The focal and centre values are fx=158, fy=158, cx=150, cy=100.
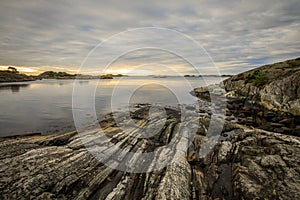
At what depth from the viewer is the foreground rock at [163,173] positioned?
27.5 feet

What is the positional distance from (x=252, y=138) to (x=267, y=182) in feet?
18.0

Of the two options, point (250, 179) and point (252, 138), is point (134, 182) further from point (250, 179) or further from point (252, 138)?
point (252, 138)

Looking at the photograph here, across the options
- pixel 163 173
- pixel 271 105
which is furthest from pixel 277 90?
pixel 163 173

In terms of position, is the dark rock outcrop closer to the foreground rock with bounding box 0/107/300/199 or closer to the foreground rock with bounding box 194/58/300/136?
the foreground rock with bounding box 194/58/300/136

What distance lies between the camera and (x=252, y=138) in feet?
45.1

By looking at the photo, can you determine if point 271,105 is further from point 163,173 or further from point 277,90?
point 163,173

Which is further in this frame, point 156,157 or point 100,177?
point 156,157

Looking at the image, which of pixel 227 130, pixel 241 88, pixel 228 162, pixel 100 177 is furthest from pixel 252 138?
pixel 241 88

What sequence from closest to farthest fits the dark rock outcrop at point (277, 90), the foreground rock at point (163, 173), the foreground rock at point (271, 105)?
the foreground rock at point (163, 173) < the foreground rock at point (271, 105) < the dark rock outcrop at point (277, 90)

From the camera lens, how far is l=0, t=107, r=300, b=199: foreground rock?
8391mm

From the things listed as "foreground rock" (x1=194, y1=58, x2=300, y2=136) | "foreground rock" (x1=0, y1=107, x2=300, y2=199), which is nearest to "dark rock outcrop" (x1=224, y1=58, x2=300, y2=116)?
"foreground rock" (x1=194, y1=58, x2=300, y2=136)

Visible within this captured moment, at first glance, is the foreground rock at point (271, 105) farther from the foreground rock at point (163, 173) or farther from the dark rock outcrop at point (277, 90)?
the foreground rock at point (163, 173)

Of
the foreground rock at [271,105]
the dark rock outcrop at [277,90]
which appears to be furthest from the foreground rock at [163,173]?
the dark rock outcrop at [277,90]

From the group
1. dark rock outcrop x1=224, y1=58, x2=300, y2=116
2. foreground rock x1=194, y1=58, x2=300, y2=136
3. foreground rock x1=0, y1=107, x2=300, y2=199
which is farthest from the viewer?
dark rock outcrop x1=224, y1=58, x2=300, y2=116
